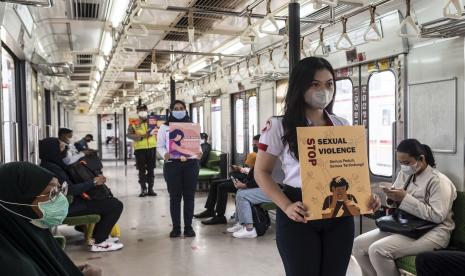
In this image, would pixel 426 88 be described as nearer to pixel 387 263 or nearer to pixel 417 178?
pixel 417 178

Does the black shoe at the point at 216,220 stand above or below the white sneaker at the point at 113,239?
below

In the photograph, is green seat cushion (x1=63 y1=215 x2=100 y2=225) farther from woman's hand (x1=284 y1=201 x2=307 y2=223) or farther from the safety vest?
the safety vest

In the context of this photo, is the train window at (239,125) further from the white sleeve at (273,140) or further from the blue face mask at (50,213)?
the white sleeve at (273,140)

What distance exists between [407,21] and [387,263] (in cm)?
196

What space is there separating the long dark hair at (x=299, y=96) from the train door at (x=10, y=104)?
3549 millimetres

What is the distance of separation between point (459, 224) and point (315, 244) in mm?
1779

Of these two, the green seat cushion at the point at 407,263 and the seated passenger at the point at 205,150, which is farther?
the seated passenger at the point at 205,150

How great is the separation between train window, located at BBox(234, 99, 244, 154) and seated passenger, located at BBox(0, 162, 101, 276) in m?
7.34

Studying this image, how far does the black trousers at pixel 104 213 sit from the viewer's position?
181 inches

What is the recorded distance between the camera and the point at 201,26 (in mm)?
6324

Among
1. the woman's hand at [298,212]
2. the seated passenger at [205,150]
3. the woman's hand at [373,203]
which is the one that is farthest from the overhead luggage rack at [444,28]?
the seated passenger at [205,150]

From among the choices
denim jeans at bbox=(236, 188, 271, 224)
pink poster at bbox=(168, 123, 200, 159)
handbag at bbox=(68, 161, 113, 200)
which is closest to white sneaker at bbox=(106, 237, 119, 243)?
handbag at bbox=(68, 161, 113, 200)

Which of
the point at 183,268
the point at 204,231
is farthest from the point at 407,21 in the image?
the point at 204,231

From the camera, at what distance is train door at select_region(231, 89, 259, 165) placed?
880 centimetres
